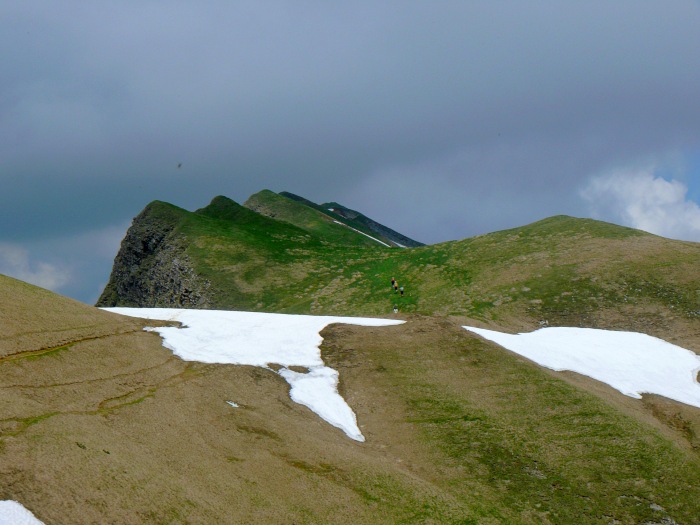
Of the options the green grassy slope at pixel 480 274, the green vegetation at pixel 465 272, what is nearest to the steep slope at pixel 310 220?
the green vegetation at pixel 465 272

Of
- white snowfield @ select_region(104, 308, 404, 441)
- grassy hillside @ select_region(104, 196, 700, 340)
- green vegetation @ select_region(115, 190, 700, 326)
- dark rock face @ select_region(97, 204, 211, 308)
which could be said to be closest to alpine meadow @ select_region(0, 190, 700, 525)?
white snowfield @ select_region(104, 308, 404, 441)

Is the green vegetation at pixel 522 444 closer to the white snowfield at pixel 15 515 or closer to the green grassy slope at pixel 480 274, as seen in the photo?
the white snowfield at pixel 15 515

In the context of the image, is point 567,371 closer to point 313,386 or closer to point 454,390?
point 454,390

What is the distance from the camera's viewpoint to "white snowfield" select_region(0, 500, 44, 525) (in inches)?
564

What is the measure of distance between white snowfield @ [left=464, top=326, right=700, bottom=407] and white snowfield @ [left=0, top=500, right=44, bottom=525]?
32.8m

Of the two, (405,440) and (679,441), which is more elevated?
(679,441)

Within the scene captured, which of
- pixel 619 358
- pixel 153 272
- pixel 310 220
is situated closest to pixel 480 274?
pixel 619 358

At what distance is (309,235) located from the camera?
131 metres

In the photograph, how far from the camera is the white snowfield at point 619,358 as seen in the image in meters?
39.1

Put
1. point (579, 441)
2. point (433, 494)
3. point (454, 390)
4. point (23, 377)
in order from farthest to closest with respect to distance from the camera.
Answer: point (454, 390) < point (579, 441) < point (23, 377) < point (433, 494)

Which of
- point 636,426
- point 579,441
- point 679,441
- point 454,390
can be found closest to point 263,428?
point 454,390

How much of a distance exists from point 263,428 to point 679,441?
843 inches

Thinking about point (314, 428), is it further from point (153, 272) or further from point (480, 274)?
point (153, 272)

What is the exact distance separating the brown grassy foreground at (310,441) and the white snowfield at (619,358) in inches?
130
